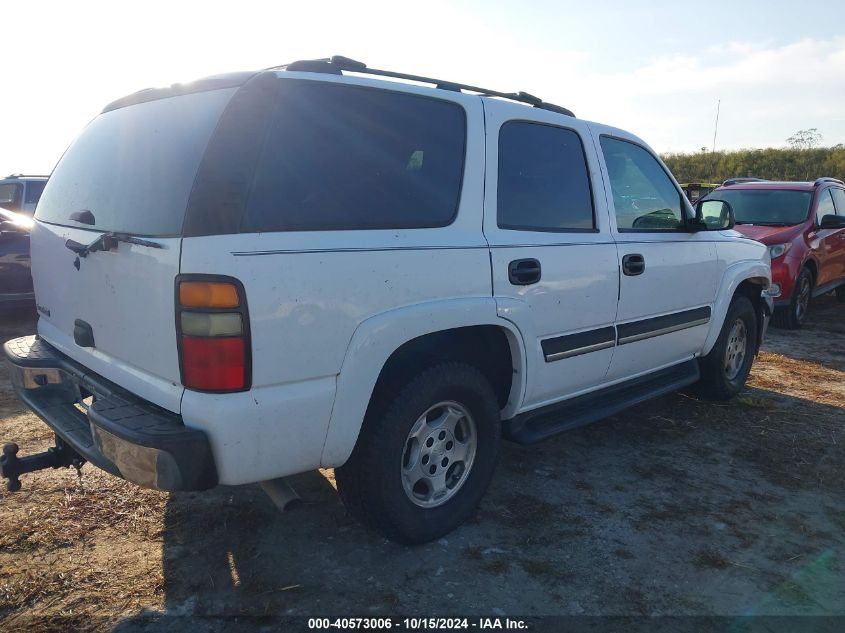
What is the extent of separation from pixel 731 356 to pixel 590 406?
207cm

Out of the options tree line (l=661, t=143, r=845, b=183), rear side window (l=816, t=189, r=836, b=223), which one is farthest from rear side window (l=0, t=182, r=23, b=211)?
tree line (l=661, t=143, r=845, b=183)

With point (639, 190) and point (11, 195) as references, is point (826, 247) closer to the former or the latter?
point (639, 190)

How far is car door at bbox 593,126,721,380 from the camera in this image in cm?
375

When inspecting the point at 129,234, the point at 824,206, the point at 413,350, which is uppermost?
the point at 824,206

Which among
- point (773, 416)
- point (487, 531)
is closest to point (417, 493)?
point (487, 531)

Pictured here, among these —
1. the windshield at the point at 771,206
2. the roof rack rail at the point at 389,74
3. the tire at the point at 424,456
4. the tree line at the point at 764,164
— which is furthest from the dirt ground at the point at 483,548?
the tree line at the point at 764,164

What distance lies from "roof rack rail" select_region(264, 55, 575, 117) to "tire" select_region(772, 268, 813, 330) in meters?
5.58

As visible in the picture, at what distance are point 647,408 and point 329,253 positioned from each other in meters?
3.49

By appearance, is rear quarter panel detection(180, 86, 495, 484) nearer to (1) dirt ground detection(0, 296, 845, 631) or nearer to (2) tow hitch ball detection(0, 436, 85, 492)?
(1) dirt ground detection(0, 296, 845, 631)

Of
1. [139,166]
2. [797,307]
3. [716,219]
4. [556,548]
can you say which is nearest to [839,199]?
[797,307]

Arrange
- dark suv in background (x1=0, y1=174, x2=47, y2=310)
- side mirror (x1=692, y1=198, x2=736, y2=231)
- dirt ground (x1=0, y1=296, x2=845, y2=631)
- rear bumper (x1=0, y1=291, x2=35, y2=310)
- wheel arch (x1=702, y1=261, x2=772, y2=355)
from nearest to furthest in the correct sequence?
dirt ground (x1=0, y1=296, x2=845, y2=631)
side mirror (x1=692, y1=198, x2=736, y2=231)
wheel arch (x1=702, y1=261, x2=772, y2=355)
dark suv in background (x1=0, y1=174, x2=47, y2=310)
rear bumper (x1=0, y1=291, x2=35, y2=310)

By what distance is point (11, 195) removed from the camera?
30.1 ft

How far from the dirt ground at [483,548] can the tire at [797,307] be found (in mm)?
4380

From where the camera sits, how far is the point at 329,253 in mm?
2350
